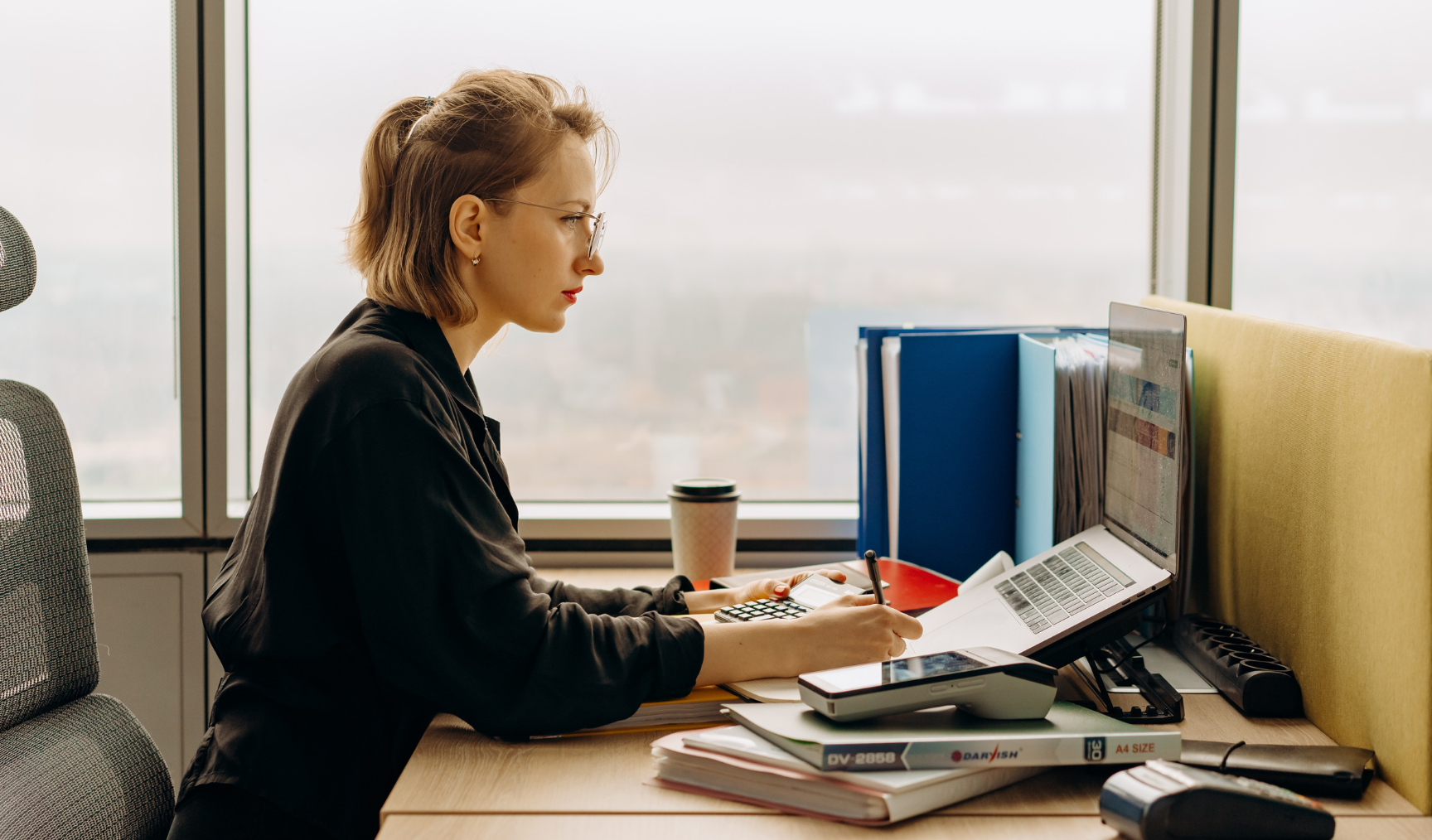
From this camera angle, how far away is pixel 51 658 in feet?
3.62

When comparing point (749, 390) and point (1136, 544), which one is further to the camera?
point (749, 390)

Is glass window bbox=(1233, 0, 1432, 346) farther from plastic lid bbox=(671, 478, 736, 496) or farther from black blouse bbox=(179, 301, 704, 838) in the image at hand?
black blouse bbox=(179, 301, 704, 838)

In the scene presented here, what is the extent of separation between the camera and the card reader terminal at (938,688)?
93 centimetres

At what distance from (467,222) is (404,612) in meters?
0.45

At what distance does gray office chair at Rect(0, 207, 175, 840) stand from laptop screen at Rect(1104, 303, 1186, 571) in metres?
1.07

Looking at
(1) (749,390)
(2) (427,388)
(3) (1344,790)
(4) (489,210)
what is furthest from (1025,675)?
(1) (749,390)

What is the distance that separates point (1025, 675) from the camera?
0.95 meters

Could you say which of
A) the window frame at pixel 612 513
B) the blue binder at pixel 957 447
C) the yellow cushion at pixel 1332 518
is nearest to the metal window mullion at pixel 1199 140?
the window frame at pixel 612 513

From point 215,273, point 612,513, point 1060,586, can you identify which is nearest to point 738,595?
point 1060,586

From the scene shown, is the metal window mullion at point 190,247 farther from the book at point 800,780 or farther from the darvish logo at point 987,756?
the darvish logo at point 987,756

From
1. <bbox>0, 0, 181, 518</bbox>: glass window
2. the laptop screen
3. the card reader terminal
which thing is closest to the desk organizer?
the laptop screen

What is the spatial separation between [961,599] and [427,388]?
2.34 ft

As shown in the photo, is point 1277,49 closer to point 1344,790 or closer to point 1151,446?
point 1151,446

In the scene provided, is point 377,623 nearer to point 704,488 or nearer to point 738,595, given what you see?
point 738,595
